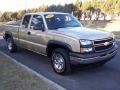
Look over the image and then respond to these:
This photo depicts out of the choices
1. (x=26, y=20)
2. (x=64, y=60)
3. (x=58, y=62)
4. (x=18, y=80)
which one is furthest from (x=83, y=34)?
(x=26, y=20)

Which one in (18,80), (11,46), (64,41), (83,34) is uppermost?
(83,34)

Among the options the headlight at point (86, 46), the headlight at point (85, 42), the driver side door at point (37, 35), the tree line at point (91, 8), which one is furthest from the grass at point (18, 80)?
the tree line at point (91, 8)

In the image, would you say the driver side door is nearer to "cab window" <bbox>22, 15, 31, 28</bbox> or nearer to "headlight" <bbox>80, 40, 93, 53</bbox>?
"cab window" <bbox>22, 15, 31, 28</bbox>

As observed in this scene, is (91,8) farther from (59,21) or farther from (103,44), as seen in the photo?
(103,44)

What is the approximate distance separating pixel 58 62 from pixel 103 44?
1393mm

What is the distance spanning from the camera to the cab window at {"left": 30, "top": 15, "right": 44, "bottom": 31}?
331 inches

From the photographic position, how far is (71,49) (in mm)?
7012

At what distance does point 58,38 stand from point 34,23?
1799 mm

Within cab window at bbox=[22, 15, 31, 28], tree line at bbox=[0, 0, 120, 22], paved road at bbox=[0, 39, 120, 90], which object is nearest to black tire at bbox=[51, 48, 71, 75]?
paved road at bbox=[0, 39, 120, 90]

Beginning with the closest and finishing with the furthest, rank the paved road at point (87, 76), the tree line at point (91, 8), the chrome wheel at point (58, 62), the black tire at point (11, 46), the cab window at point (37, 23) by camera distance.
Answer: the paved road at point (87, 76)
the chrome wheel at point (58, 62)
the cab window at point (37, 23)
the black tire at point (11, 46)
the tree line at point (91, 8)

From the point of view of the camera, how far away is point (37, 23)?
29.0ft

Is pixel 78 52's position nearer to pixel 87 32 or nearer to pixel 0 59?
pixel 87 32

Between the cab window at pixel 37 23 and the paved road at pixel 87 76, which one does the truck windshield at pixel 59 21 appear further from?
the paved road at pixel 87 76

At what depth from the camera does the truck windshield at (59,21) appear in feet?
27.3
